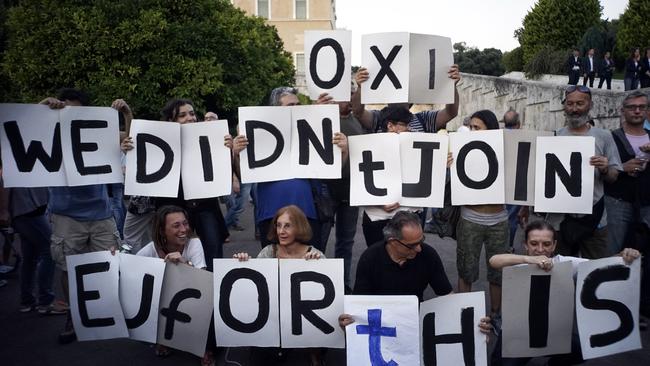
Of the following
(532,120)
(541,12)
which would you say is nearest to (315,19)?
(541,12)

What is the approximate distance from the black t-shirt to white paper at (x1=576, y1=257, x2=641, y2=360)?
86cm

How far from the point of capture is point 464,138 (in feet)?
14.4

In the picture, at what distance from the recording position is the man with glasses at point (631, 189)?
181 inches

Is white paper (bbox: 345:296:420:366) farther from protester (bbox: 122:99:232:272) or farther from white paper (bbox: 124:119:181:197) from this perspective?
white paper (bbox: 124:119:181:197)

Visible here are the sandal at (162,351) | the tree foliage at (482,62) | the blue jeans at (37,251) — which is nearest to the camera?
the sandal at (162,351)

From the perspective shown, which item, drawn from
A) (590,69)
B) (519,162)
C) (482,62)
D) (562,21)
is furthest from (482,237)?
(482,62)

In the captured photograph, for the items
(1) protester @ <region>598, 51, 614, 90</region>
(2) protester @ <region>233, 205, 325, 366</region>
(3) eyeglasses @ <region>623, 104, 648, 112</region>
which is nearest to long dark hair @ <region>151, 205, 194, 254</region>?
(2) protester @ <region>233, 205, 325, 366</region>

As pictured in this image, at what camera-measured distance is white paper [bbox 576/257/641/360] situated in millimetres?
3572

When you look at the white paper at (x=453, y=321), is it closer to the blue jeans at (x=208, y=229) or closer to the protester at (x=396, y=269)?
the protester at (x=396, y=269)

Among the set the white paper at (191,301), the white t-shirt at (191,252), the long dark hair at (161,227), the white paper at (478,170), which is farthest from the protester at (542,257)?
the long dark hair at (161,227)

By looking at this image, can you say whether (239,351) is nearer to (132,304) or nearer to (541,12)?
(132,304)

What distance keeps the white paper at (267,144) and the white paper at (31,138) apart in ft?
4.44

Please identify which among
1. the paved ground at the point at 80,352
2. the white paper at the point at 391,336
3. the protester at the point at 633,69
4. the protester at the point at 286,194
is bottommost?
the paved ground at the point at 80,352

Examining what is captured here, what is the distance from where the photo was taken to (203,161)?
438 cm
